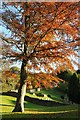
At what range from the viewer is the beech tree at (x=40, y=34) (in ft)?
48.9

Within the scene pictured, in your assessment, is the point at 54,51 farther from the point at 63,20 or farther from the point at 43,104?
the point at 43,104

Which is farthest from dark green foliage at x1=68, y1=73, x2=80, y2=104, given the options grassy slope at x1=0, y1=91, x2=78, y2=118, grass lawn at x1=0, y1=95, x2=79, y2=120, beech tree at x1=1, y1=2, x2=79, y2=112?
beech tree at x1=1, y1=2, x2=79, y2=112

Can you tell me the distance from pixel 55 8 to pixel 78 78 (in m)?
13.0

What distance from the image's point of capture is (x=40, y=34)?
1530 cm

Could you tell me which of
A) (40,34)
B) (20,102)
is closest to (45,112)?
(20,102)

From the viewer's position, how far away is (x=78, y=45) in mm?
15508

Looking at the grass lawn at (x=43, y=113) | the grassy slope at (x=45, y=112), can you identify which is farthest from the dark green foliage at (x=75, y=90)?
the grass lawn at (x=43, y=113)

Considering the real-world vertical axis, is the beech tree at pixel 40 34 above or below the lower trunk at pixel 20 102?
above

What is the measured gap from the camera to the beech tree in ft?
48.9

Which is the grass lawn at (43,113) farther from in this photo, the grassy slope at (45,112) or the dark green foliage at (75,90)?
the dark green foliage at (75,90)

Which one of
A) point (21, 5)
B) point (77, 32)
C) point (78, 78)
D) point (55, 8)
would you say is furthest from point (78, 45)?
point (78, 78)

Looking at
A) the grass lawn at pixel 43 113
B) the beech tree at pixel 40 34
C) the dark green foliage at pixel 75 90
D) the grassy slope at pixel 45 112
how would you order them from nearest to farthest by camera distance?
1. the grass lawn at pixel 43 113
2. the grassy slope at pixel 45 112
3. the beech tree at pixel 40 34
4. the dark green foliage at pixel 75 90

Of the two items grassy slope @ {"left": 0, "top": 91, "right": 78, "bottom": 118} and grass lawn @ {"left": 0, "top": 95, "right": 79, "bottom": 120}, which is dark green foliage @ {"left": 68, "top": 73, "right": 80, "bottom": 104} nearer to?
grassy slope @ {"left": 0, "top": 91, "right": 78, "bottom": 118}

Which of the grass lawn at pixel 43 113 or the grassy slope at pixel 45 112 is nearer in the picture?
the grass lawn at pixel 43 113
